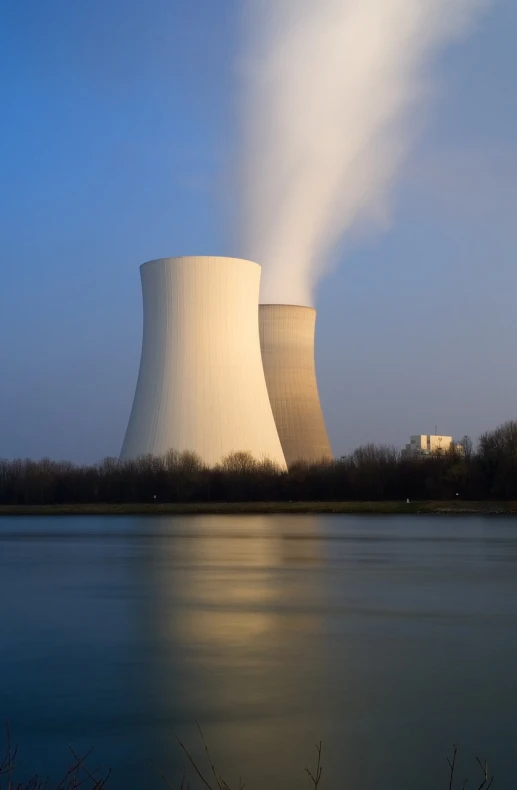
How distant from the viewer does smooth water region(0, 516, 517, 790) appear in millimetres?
3943

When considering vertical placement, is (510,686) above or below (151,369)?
below

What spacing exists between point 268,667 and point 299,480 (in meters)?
21.7

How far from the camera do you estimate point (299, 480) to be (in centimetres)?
2720

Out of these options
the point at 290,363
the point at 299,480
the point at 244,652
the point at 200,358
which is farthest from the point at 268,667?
the point at 299,480

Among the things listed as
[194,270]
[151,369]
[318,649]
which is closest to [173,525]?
[151,369]

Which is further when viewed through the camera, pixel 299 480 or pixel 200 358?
pixel 299 480

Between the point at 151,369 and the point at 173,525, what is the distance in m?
3.60

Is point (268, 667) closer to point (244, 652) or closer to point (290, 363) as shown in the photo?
point (244, 652)

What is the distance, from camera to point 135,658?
5.89 metres

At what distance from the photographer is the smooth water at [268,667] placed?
3943 mm

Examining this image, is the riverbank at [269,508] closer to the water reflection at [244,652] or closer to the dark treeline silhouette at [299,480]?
the dark treeline silhouette at [299,480]

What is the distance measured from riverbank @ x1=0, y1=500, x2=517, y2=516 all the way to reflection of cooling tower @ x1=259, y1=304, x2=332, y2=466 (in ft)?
12.8

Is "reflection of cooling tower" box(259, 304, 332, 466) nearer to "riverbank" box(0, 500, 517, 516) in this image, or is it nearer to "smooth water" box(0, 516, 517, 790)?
"riverbank" box(0, 500, 517, 516)

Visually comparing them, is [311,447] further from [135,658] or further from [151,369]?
[135,658]
